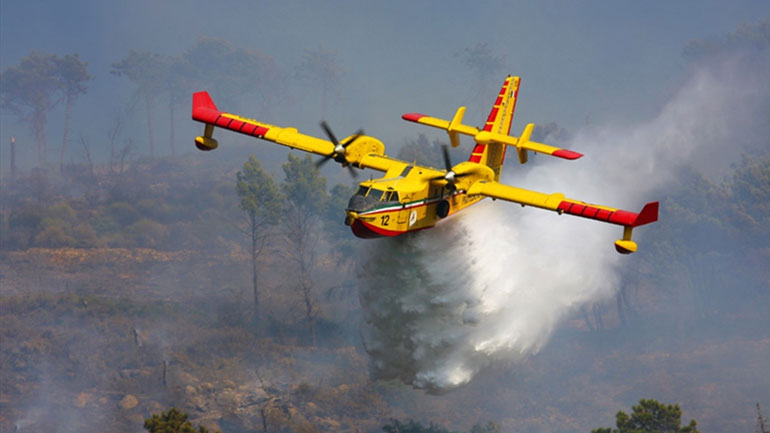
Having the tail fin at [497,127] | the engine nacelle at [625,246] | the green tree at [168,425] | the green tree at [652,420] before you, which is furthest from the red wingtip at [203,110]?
the green tree at [652,420]

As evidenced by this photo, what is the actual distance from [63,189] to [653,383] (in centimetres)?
6368

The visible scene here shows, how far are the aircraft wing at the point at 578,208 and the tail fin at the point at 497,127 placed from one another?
4004mm

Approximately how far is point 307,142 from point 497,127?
359 inches

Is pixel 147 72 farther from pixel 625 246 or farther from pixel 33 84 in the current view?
pixel 625 246

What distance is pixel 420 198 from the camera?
106 ft

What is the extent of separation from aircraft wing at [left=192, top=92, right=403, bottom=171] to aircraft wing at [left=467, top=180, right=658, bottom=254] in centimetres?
408

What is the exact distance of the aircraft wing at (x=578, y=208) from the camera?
30.0 meters

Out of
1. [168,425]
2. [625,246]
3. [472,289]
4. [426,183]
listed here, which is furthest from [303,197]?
[625,246]

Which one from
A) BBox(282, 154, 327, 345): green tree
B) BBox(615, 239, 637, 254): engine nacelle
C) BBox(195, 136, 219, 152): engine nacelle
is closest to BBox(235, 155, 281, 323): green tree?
BBox(282, 154, 327, 345): green tree

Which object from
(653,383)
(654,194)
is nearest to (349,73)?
(654,194)

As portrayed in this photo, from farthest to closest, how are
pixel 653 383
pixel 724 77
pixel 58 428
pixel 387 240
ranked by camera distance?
1. pixel 724 77
2. pixel 653 383
3. pixel 58 428
4. pixel 387 240

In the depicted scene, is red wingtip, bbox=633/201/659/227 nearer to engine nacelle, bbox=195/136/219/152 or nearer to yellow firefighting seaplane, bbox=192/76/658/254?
yellow firefighting seaplane, bbox=192/76/658/254

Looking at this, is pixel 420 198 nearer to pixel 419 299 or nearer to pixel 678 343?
pixel 419 299

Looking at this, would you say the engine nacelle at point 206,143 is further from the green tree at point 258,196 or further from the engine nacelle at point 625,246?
the green tree at point 258,196
